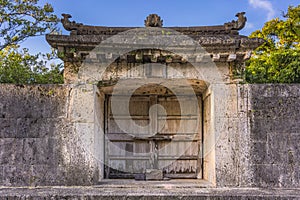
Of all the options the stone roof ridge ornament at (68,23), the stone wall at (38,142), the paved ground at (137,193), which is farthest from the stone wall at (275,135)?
the stone roof ridge ornament at (68,23)

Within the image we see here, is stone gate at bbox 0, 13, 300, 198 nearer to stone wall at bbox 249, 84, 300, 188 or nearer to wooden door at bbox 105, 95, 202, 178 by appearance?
stone wall at bbox 249, 84, 300, 188

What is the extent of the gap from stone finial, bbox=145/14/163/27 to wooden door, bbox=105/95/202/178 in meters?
1.54

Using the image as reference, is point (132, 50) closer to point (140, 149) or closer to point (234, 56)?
point (234, 56)

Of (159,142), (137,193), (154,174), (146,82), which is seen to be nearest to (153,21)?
(146,82)

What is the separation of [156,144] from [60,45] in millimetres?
2890

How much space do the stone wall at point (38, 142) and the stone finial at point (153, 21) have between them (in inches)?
83.5

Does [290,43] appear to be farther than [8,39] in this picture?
Yes

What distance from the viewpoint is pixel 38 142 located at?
16.6ft

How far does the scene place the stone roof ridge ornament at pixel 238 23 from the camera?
5633 millimetres

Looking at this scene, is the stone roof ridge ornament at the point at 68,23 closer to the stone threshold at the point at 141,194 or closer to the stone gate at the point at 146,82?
the stone gate at the point at 146,82

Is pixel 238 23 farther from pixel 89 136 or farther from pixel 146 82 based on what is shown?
pixel 89 136

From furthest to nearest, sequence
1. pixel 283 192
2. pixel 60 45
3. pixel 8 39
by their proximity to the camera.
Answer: pixel 8 39
pixel 60 45
pixel 283 192

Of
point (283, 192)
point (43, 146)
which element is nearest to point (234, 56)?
point (283, 192)

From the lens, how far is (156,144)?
21.0ft
